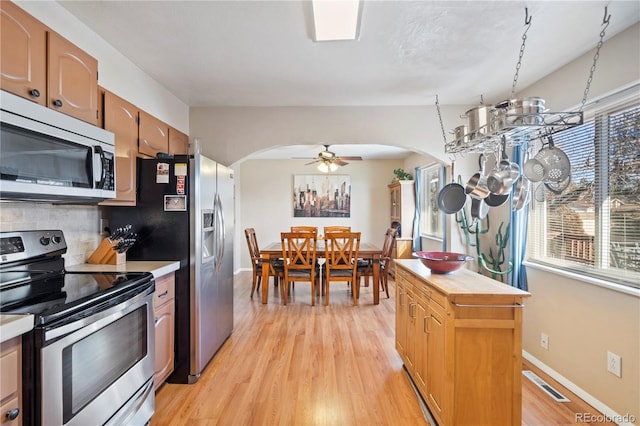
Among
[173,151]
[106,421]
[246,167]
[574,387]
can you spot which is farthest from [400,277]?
[246,167]

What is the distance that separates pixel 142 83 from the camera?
2.53 metres

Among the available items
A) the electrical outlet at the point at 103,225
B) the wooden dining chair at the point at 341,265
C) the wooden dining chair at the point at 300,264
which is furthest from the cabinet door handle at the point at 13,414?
the wooden dining chair at the point at 341,265

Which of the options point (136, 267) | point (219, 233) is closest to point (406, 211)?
point (219, 233)

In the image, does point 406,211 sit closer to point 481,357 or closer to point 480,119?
point 480,119

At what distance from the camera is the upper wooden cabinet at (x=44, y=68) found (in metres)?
1.32

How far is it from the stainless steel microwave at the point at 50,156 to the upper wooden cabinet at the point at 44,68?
0.30 feet

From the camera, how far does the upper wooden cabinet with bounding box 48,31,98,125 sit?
1.54 metres

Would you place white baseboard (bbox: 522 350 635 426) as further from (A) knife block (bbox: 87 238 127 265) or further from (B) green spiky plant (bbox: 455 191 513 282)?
(A) knife block (bbox: 87 238 127 265)

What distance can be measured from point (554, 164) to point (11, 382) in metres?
2.70

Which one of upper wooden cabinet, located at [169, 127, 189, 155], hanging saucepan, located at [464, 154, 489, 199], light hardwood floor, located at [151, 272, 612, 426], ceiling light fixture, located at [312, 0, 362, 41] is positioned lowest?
light hardwood floor, located at [151, 272, 612, 426]

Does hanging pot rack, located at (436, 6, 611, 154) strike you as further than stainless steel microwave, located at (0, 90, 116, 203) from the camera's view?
Yes

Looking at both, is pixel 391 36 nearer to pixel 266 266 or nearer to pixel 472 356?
pixel 472 356

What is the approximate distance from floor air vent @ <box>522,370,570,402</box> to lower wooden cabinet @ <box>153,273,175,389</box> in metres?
2.75

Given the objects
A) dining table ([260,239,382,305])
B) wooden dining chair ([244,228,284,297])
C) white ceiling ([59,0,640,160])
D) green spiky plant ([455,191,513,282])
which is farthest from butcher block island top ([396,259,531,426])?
wooden dining chair ([244,228,284,297])
